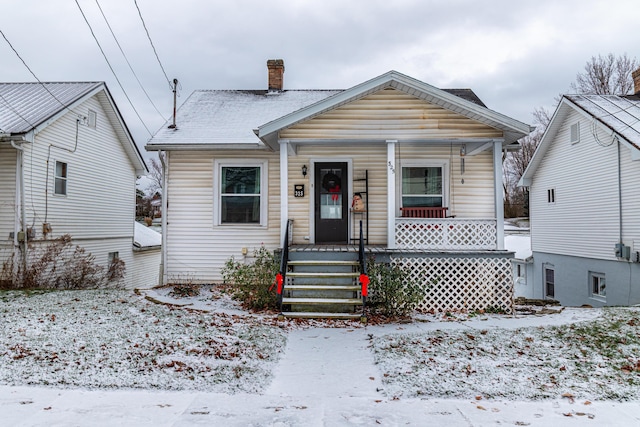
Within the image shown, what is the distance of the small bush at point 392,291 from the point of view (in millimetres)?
7711

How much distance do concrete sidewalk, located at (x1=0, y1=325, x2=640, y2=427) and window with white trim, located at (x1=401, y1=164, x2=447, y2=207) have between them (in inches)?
274

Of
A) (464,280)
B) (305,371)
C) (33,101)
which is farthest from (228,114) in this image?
(305,371)

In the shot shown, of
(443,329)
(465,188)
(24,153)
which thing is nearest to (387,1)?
(465,188)

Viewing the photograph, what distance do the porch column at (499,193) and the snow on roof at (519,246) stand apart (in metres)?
11.7

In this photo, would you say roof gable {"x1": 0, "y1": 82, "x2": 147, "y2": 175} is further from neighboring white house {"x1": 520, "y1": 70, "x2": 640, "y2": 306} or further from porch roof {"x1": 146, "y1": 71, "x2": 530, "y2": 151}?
neighboring white house {"x1": 520, "y1": 70, "x2": 640, "y2": 306}

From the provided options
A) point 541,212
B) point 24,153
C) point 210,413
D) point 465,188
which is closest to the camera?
point 210,413

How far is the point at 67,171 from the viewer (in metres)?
13.4

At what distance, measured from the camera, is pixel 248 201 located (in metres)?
11.0

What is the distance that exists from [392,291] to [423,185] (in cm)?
398

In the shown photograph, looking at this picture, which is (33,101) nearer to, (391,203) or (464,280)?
(391,203)

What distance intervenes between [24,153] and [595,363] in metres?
13.3

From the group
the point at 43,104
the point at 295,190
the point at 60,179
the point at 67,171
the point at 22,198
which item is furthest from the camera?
the point at 67,171

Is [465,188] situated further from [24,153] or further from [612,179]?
[24,153]

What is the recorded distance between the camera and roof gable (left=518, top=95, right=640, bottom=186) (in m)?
12.3
